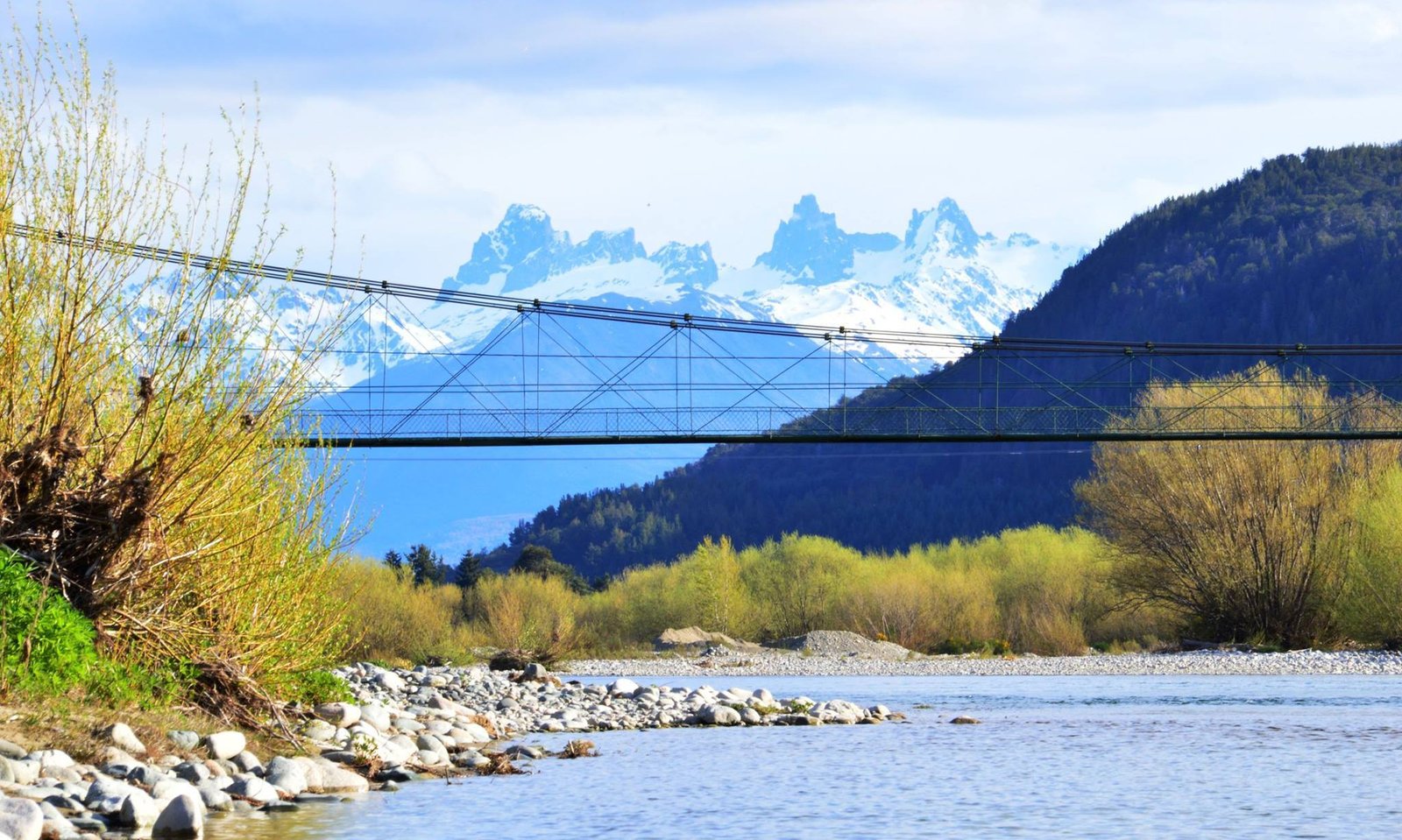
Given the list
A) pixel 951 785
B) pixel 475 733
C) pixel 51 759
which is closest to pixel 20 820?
pixel 51 759

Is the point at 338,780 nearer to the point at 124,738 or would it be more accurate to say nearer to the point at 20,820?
the point at 124,738

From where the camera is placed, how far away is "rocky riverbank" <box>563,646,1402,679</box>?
4622 cm

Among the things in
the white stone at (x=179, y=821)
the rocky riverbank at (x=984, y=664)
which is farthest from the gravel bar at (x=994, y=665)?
the white stone at (x=179, y=821)

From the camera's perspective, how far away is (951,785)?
1955cm

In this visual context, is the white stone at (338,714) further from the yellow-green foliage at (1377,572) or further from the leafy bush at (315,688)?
the yellow-green foliage at (1377,572)

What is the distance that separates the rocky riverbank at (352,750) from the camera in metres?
12.8

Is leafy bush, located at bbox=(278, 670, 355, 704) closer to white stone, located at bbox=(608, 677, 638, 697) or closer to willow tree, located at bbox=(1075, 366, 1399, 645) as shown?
white stone, located at bbox=(608, 677, 638, 697)

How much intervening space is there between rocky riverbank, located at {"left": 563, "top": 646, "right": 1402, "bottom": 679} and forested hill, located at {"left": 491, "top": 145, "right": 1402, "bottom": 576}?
4778 cm

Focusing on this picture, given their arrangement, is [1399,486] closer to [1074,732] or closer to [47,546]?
[1074,732]

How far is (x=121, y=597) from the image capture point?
50.3ft

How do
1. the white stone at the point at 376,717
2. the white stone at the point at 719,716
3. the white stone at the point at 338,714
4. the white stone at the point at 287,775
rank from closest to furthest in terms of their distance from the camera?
the white stone at the point at 287,775
the white stone at the point at 338,714
the white stone at the point at 376,717
the white stone at the point at 719,716

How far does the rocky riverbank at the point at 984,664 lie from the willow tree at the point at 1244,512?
1.97 meters

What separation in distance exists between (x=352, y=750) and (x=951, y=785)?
6964mm

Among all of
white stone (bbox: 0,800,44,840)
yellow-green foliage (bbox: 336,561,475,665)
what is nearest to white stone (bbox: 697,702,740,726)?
white stone (bbox: 0,800,44,840)
